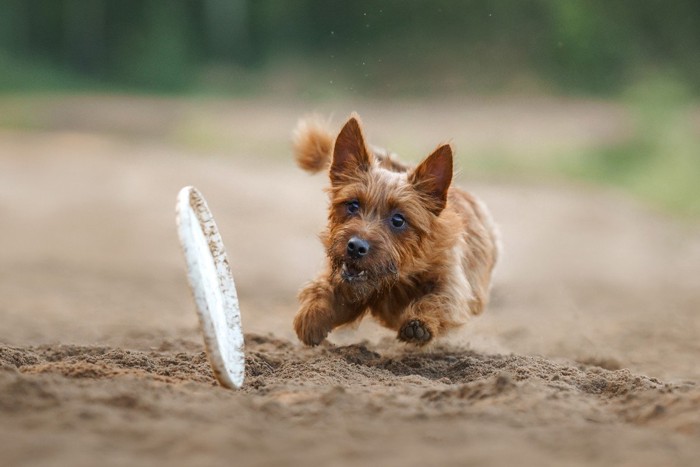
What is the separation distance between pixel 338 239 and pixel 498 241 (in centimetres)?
251

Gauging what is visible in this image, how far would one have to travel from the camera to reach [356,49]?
31828mm

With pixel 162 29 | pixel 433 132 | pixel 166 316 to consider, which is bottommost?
pixel 166 316

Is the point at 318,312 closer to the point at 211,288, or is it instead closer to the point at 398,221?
the point at 398,221

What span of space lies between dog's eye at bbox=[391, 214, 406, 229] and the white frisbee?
3.69ft

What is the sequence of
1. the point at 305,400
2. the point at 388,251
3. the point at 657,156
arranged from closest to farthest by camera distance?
1. the point at 305,400
2. the point at 388,251
3. the point at 657,156

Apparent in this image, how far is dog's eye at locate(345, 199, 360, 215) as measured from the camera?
256 inches

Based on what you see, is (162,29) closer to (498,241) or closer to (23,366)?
(498,241)

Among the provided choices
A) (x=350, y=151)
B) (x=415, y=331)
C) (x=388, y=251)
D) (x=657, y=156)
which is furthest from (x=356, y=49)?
(x=415, y=331)

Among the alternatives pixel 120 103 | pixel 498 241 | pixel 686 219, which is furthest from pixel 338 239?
pixel 120 103

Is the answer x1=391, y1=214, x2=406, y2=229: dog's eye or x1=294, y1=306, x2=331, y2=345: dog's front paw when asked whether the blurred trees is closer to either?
x1=391, y1=214, x2=406, y2=229: dog's eye

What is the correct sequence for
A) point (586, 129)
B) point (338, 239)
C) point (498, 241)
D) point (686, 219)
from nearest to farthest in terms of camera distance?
point (338, 239), point (498, 241), point (686, 219), point (586, 129)

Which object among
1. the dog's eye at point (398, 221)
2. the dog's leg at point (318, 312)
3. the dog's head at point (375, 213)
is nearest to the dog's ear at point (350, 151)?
the dog's head at point (375, 213)

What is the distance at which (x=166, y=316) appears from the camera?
36.1 ft

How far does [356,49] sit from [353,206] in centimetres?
2588
